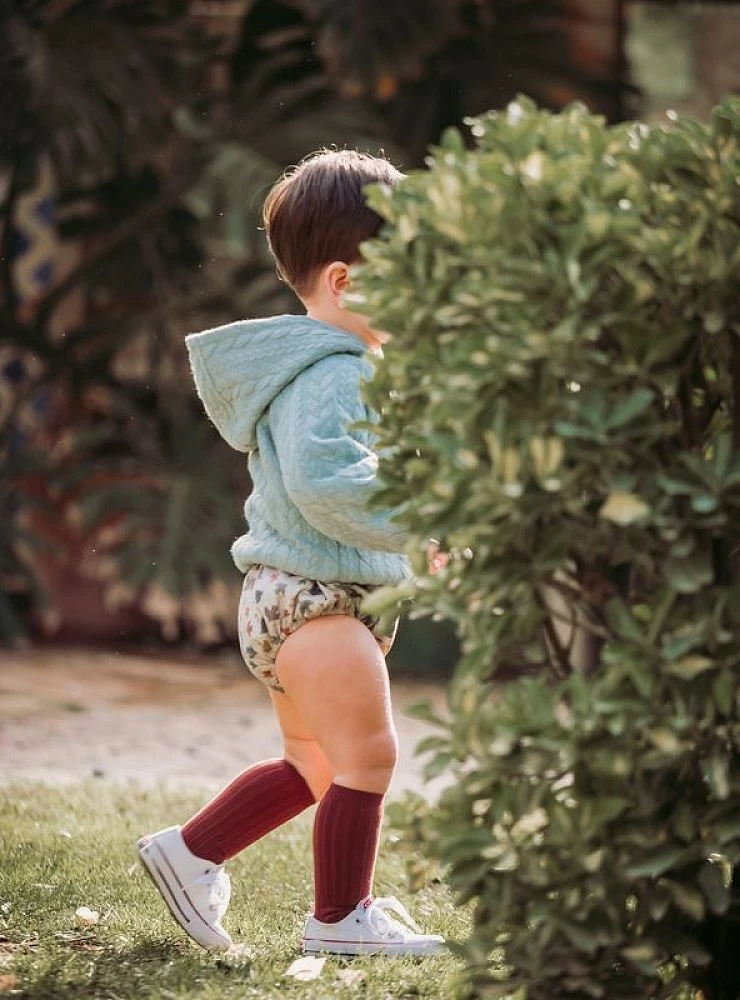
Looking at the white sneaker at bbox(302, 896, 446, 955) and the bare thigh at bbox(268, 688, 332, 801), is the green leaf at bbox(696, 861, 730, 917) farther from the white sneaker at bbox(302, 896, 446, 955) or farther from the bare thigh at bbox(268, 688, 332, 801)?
the bare thigh at bbox(268, 688, 332, 801)

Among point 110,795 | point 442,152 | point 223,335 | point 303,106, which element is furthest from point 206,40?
point 442,152

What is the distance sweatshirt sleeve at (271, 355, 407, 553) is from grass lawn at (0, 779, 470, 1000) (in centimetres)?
61

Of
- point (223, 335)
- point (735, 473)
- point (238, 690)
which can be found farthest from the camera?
point (238, 690)

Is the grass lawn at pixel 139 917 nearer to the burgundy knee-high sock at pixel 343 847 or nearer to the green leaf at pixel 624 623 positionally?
the burgundy knee-high sock at pixel 343 847

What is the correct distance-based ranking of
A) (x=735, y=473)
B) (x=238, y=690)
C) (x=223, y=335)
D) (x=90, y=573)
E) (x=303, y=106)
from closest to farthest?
(x=735, y=473) < (x=223, y=335) < (x=238, y=690) < (x=303, y=106) < (x=90, y=573)

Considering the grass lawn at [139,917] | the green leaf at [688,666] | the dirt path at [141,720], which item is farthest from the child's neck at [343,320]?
the dirt path at [141,720]

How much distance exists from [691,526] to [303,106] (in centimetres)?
566

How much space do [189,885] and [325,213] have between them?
4.19 ft

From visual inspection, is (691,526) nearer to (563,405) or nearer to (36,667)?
(563,405)

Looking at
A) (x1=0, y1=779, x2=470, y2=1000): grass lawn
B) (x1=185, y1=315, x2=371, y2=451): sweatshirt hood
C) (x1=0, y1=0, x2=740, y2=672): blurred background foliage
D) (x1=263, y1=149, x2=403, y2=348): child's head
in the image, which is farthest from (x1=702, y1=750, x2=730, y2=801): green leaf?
(x1=0, y1=0, x2=740, y2=672): blurred background foliage

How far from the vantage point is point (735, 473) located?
7.12 feet

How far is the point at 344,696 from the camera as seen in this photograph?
117 inches

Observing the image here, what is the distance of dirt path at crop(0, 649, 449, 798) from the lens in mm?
5305

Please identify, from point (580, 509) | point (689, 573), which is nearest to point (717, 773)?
point (689, 573)
